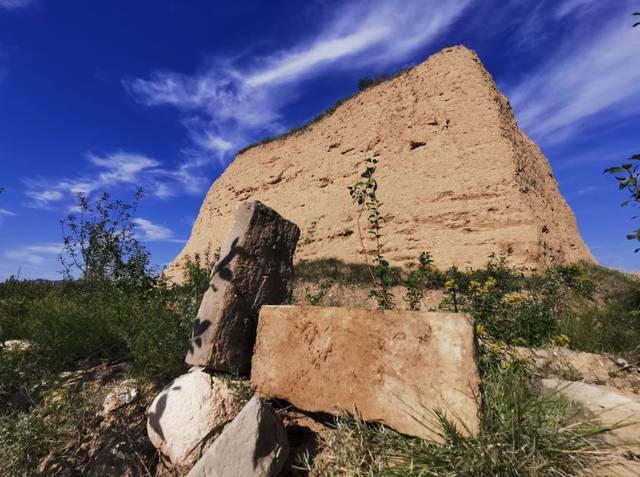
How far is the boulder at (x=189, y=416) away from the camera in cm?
210

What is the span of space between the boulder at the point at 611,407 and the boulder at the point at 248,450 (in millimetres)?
1578

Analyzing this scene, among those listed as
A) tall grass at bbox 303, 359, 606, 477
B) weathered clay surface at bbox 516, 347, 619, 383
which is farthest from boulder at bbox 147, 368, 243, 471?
weathered clay surface at bbox 516, 347, 619, 383

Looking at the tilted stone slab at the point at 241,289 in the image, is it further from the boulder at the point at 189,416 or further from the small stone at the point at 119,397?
the small stone at the point at 119,397

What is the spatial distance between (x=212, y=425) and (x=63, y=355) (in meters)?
1.89

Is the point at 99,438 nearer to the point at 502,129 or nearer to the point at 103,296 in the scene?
the point at 103,296

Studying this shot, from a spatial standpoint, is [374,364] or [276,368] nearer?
[374,364]

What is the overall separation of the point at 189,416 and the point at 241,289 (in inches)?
33.5

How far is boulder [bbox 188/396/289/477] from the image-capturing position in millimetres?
1761

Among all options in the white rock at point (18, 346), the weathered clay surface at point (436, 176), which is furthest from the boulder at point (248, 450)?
the weathered clay surface at point (436, 176)

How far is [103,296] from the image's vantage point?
15.2ft

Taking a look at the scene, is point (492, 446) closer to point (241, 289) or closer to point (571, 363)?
point (241, 289)

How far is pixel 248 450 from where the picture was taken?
1.81 metres

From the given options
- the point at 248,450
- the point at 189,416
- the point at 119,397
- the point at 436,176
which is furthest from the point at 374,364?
the point at 436,176

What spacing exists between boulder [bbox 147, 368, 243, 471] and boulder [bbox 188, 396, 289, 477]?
33cm
